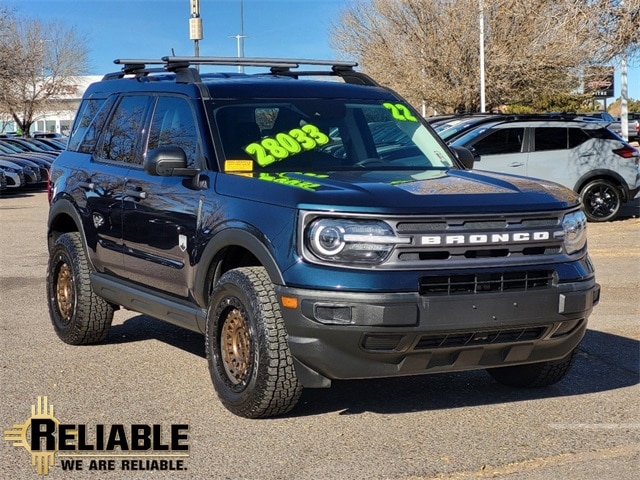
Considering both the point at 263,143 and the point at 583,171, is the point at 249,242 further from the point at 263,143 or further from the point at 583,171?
the point at 583,171

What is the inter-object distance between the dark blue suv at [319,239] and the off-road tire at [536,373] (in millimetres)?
16

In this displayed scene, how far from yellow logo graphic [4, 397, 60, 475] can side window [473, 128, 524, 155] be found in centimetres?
1177

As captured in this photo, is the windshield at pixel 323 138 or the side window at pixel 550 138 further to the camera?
the side window at pixel 550 138

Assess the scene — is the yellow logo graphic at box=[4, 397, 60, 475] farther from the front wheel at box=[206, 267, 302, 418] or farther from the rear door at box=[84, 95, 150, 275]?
the rear door at box=[84, 95, 150, 275]

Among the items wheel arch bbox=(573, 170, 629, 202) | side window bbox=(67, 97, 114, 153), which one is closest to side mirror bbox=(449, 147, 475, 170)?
side window bbox=(67, 97, 114, 153)

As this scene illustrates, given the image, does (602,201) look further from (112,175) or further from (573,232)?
(573,232)

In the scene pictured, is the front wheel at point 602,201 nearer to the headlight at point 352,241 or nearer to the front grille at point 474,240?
the front grille at point 474,240

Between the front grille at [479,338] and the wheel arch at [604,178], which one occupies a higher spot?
the wheel arch at [604,178]

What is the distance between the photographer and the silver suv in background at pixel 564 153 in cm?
1703

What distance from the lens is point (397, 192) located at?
546 cm

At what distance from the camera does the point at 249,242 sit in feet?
18.4

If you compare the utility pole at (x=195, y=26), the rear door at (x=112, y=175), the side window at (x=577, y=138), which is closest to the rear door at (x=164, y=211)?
the rear door at (x=112, y=175)

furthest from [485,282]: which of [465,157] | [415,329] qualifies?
[465,157]

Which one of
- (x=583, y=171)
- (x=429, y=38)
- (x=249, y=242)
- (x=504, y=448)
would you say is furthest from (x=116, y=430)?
(x=429, y=38)
